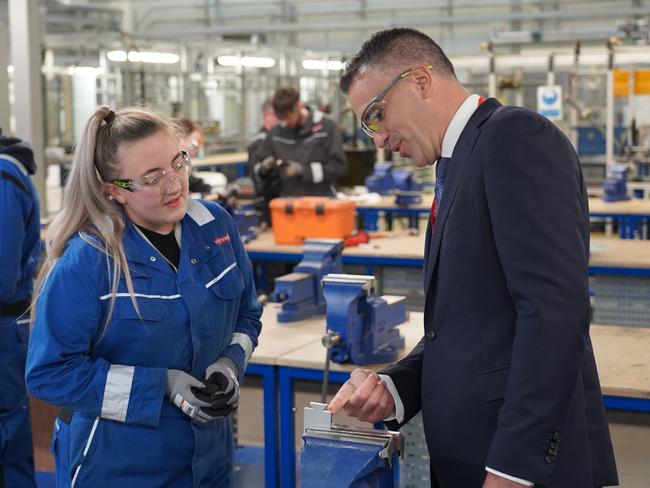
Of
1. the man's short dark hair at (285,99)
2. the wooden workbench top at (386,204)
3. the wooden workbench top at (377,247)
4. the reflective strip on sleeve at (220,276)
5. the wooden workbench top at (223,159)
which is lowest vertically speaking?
the wooden workbench top at (377,247)

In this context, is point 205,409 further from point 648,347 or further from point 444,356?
point 648,347

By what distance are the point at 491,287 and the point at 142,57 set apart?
30.8 feet

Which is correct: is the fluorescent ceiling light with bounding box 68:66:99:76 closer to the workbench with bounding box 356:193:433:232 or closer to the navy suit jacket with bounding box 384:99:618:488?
the workbench with bounding box 356:193:433:232

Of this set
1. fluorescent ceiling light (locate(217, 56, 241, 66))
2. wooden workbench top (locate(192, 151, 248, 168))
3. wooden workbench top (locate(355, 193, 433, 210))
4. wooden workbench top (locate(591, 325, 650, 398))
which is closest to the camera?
wooden workbench top (locate(591, 325, 650, 398))

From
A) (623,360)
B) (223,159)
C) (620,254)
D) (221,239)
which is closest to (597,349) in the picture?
(623,360)

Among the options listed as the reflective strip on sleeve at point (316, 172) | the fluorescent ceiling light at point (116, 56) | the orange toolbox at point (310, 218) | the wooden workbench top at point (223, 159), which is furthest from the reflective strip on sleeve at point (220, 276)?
the fluorescent ceiling light at point (116, 56)

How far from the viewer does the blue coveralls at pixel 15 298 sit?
2979 mm

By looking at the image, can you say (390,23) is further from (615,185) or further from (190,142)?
(190,142)

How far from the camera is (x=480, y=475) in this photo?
1607mm

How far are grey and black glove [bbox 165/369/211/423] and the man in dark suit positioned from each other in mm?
441

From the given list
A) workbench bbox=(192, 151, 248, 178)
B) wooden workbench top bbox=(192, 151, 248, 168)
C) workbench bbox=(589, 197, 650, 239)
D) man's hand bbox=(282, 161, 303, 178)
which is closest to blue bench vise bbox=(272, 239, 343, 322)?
man's hand bbox=(282, 161, 303, 178)

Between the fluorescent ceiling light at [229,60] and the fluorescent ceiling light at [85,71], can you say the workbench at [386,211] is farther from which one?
the fluorescent ceiling light at [229,60]

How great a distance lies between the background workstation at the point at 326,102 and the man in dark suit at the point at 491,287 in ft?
3.35

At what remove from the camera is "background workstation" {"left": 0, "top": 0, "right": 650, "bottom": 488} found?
117 inches
